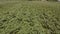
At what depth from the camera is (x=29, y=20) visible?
123 centimetres

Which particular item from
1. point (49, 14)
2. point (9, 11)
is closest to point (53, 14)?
point (49, 14)

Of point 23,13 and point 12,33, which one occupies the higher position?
point 23,13

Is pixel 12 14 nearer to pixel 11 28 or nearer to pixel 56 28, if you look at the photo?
pixel 11 28

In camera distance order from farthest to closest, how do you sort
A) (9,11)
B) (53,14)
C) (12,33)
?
1. (53,14)
2. (9,11)
3. (12,33)

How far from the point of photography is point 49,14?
4.65ft

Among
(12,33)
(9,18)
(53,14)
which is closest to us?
(12,33)

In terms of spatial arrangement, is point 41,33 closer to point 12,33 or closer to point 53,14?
point 12,33

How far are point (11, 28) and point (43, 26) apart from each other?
1.14 feet

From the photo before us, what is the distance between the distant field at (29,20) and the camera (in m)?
1.11

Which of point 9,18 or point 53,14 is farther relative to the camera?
point 53,14

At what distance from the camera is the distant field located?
1112mm

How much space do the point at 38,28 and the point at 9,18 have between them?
1.09 feet

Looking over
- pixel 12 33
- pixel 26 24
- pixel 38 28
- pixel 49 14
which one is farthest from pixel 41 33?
pixel 49 14

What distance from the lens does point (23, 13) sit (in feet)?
4.32
